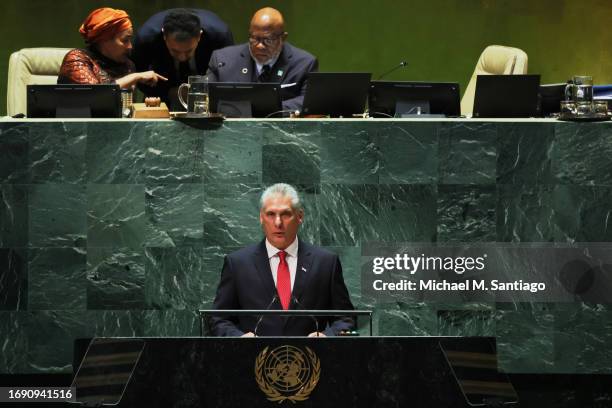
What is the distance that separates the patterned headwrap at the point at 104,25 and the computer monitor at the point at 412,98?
1.60 metres

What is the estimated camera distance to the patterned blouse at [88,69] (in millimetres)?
6160

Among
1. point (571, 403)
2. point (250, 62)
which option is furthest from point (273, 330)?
point (250, 62)

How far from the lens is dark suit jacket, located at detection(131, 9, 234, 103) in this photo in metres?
6.96

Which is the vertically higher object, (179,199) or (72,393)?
(179,199)

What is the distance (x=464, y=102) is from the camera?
24.7ft

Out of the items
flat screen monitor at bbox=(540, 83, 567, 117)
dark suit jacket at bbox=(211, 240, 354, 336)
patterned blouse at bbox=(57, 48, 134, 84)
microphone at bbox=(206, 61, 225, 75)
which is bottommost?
dark suit jacket at bbox=(211, 240, 354, 336)

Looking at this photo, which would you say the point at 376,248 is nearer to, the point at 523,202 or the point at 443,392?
the point at 523,202

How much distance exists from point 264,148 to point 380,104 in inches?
30.9

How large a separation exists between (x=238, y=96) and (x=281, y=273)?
4.02 ft

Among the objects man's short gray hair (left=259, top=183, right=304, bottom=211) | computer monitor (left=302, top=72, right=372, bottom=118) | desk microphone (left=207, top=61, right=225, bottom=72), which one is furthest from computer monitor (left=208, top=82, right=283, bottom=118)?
desk microphone (left=207, top=61, right=225, bottom=72)

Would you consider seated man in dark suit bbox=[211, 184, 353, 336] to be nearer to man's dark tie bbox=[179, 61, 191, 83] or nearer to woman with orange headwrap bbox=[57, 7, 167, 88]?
woman with orange headwrap bbox=[57, 7, 167, 88]

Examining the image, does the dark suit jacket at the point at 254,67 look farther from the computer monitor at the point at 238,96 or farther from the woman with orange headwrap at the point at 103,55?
the computer monitor at the point at 238,96

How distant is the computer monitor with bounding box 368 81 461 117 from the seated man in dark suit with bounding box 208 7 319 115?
1.08m

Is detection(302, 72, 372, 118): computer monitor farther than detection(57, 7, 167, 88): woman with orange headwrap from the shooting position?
No
